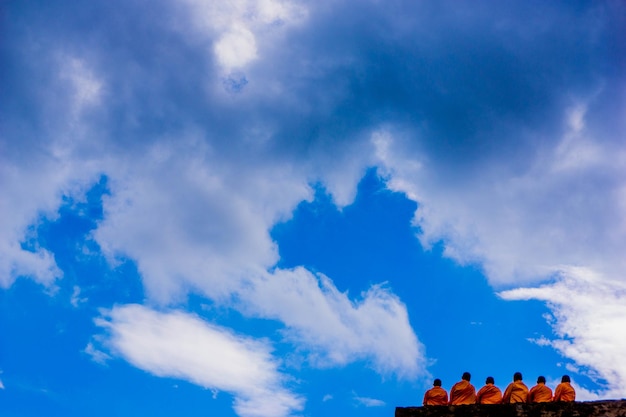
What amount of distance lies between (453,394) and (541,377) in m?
2.11

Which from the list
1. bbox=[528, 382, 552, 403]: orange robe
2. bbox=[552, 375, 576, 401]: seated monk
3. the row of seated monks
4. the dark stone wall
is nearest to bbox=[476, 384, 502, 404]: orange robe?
the row of seated monks

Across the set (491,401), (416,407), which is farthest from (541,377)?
(416,407)

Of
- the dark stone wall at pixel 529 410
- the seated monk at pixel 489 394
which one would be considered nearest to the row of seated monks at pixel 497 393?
the seated monk at pixel 489 394

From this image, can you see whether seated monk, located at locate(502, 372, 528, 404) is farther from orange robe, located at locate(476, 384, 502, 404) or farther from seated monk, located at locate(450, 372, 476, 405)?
seated monk, located at locate(450, 372, 476, 405)

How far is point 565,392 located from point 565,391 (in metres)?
0.02

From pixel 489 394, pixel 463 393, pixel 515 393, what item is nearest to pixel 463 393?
pixel 463 393

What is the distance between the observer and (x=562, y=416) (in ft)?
32.1

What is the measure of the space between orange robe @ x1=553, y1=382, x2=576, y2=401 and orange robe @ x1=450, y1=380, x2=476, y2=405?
187 cm

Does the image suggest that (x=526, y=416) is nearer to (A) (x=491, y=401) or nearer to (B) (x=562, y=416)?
(B) (x=562, y=416)

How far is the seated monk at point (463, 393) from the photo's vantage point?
1272cm

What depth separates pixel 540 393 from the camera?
1207 centimetres

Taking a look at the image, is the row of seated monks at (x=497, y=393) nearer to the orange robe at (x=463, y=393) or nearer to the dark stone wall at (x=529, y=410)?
the orange robe at (x=463, y=393)

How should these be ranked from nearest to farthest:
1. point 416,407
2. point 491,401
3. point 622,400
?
point 622,400 → point 416,407 → point 491,401

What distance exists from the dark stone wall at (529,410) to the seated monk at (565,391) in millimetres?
2261
